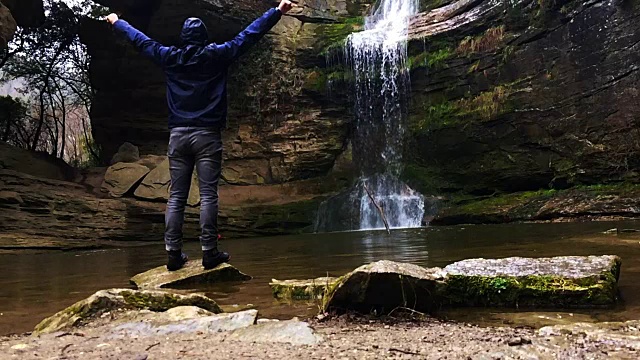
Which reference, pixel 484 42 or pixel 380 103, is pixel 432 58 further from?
pixel 380 103

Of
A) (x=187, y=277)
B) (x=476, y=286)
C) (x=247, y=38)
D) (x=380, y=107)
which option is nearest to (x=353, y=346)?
(x=476, y=286)

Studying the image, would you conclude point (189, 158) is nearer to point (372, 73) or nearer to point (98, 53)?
point (372, 73)

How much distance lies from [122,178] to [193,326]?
11537 mm

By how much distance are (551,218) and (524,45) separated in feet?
15.9

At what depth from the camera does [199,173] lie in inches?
141

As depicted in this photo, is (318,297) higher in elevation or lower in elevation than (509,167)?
lower

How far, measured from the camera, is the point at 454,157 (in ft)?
45.8

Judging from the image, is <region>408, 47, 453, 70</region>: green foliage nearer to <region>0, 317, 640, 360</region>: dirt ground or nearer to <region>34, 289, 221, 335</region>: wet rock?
<region>34, 289, 221, 335</region>: wet rock

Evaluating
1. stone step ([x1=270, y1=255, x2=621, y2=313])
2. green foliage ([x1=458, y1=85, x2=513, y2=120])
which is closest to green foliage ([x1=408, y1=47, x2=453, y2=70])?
green foliage ([x1=458, y1=85, x2=513, y2=120])

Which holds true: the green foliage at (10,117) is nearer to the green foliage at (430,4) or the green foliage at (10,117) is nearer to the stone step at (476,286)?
the green foliage at (430,4)

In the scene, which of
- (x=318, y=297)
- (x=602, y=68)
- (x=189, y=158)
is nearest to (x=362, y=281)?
(x=318, y=297)

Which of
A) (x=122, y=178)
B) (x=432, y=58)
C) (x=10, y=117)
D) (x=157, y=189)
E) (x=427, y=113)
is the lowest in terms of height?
(x=157, y=189)

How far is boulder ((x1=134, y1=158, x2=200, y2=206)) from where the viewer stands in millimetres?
11961

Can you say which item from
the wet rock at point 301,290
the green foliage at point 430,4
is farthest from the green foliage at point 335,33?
the wet rock at point 301,290
